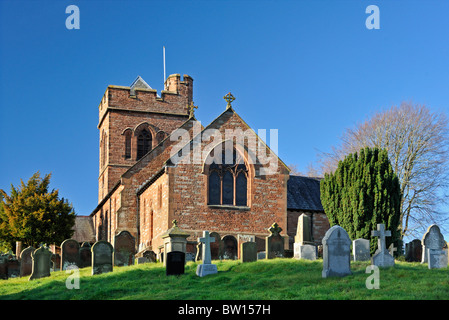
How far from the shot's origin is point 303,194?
3734cm

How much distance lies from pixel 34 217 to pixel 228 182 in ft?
48.0

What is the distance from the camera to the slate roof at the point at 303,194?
35.8 metres

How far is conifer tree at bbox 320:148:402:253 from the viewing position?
91.8 ft

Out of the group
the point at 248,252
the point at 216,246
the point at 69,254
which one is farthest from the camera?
the point at 216,246

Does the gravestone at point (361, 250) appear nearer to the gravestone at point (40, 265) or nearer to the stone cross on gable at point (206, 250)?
the stone cross on gable at point (206, 250)

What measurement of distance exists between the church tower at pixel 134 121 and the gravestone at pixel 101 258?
20.5m

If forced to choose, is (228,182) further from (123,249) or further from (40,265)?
(40,265)

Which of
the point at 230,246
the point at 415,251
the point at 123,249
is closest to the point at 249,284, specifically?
the point at 123,249

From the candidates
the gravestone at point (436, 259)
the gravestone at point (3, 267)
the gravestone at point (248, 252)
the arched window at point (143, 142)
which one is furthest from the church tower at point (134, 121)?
the gravestone at point (436, 259)

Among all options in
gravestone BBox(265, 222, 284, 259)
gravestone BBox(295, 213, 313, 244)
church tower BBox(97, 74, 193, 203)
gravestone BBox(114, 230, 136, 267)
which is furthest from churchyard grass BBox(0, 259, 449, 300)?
church tower BBox(97, 74, 193, 203)

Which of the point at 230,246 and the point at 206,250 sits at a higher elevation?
the point at 206,250

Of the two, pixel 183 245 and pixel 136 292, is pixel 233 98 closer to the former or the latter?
pixel 183 245

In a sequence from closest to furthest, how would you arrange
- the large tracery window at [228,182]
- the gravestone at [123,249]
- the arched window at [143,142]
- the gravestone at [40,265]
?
the gravestone at [40,265] → the gravestone at [123,249] → the large tracery window at [228,182] → the arched window at [143,142]
